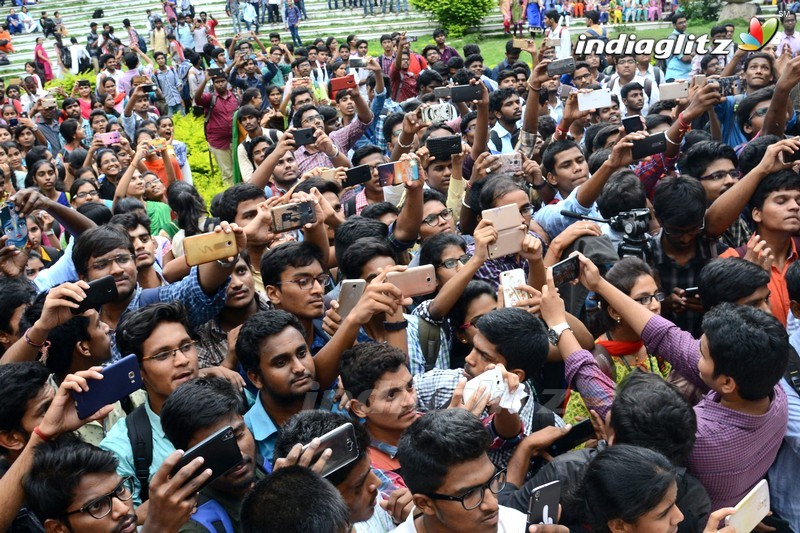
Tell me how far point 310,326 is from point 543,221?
192 cm

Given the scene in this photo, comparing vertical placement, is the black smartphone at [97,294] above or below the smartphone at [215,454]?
above

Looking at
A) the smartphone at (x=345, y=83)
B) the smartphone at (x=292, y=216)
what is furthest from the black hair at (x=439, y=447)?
the smartphone at (x=345, y=83)

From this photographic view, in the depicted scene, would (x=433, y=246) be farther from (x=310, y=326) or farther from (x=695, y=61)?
(x=695, y=61)

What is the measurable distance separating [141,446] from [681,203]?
286cm

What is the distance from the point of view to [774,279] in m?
4.19

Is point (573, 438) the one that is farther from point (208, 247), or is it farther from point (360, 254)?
point (208, 247)

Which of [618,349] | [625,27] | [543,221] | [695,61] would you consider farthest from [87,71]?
[618,349]

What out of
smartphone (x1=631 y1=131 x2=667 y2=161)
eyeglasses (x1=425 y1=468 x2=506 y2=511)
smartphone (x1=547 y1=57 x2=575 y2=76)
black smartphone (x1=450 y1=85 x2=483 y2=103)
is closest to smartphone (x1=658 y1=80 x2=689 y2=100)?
smartphone (x1=547 y1=57 x2=575 y2=76)

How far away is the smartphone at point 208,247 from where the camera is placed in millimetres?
3850

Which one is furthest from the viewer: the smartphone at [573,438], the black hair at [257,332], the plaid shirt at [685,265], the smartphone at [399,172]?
the smartphone at [399,172]

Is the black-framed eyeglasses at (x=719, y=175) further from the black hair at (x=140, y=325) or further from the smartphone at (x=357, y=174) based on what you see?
the black hair at (x=140, y=325)

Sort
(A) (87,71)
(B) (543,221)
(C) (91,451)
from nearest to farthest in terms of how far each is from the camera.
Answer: (C) (91,451)
(B) (543,221)
(A) (87,71)

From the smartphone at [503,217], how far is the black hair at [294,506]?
2039 millimetres

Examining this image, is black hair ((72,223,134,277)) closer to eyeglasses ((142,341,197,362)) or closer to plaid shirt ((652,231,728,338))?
eyeglasses ((142,341,197,362))
